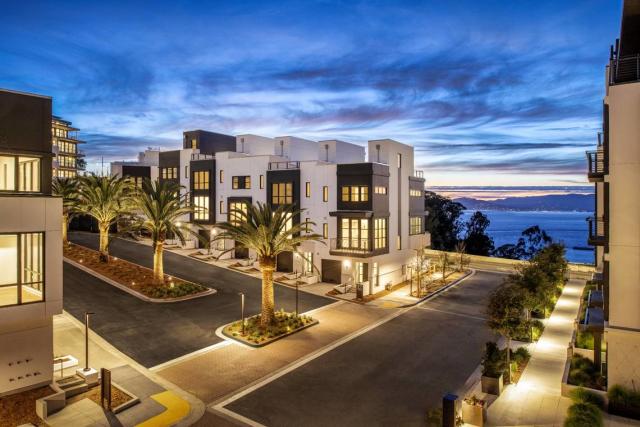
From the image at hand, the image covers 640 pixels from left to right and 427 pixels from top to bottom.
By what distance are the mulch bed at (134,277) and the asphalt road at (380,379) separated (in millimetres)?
13028

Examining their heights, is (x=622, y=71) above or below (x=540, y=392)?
above

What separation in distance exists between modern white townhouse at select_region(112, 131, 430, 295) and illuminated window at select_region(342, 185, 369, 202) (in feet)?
0.26

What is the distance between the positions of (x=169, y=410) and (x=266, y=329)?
8023 mm

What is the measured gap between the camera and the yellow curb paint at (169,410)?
1274 cm

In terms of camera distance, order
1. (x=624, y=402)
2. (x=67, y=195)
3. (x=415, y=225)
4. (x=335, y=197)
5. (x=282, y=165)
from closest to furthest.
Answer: (x=624, y=402) < (x=335, y=197) < (x=67, y=195) < (x=282, y=165) < (x=415, y=225)

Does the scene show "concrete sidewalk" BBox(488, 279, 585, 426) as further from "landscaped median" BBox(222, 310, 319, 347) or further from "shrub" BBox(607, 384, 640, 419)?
"landscaped median" BBox(222, 310, 319, 347)

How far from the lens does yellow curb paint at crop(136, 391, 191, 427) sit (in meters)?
12.7

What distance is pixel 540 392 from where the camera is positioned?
48.0 ft

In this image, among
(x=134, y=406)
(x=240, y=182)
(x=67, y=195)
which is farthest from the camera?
(x=240, y=182)

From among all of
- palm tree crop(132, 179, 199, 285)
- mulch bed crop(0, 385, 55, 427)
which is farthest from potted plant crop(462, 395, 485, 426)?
palm tree crop(132, 179, 199, 285)

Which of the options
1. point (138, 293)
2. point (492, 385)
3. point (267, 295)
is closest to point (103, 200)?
point (138, 293)

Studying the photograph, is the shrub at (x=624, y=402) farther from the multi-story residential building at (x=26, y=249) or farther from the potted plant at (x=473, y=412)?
the multi-story residential building at (x=26, y=249)

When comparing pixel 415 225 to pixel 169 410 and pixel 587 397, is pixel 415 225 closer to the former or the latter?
pixel 587 397

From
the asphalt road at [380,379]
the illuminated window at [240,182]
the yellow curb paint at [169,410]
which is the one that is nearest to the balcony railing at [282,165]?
the illuminated window at [240,182]
